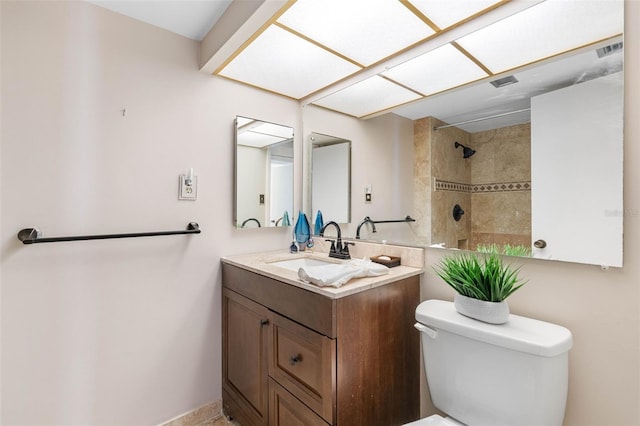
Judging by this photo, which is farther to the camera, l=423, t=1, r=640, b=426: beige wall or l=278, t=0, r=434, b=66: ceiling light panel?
l=278, t=0, r=434, b=66: ceiling light panel

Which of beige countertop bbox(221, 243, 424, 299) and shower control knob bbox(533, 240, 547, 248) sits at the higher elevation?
shower control knob bbox(533, 240, 547, 248)

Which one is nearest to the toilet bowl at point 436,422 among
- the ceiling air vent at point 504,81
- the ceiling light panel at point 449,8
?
the ceiling air vent at point 504,81

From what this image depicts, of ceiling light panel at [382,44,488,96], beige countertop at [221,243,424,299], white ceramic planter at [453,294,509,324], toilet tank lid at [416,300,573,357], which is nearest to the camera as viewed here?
toilet tank lid at [416,300,573,357]

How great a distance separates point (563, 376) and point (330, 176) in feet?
4.89

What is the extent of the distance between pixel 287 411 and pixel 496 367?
828 mm

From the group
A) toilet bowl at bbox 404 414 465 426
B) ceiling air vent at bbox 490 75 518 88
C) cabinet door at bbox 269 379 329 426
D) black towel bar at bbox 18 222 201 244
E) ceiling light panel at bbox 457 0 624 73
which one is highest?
ceiling light panel at bbox 457 0 624 73

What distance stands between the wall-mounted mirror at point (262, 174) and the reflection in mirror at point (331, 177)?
17 centimetres

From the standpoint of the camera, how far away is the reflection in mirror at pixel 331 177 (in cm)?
190

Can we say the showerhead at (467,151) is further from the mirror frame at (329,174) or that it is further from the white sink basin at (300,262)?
the white sink basin at (300,262)

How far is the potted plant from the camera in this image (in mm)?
963

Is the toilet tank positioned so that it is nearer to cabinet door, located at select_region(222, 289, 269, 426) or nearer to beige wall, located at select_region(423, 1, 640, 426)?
beige wall, located at select_region(423, 1, 640, 426)

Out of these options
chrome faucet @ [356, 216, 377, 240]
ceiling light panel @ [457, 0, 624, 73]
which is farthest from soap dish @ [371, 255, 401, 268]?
ceiling light panel @ [457, 0, 624, 73]

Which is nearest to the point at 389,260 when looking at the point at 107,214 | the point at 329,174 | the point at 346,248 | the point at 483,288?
the point at 346,248

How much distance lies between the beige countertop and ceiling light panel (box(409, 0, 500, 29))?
3.31ft
